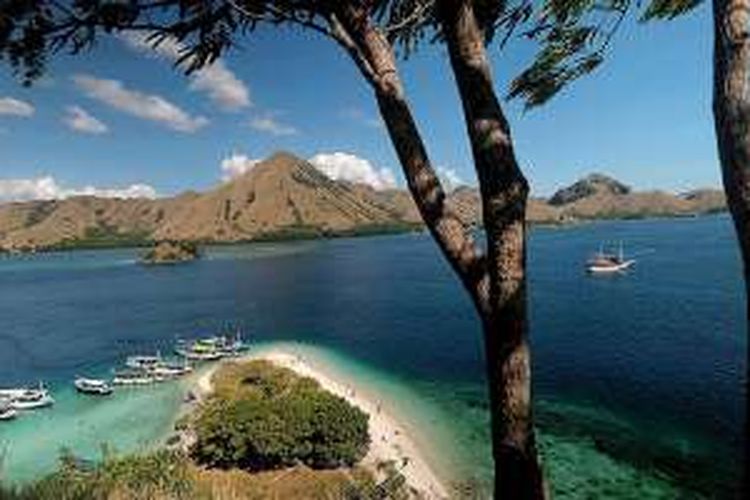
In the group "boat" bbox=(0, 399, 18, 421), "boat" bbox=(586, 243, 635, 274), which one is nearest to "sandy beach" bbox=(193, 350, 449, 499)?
"boat" bbox=(0, 399, 18, 421)

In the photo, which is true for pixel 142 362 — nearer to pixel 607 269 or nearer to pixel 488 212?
pixel 488 212

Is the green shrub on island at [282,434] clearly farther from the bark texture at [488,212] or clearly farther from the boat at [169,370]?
the bark texture at [488,212]

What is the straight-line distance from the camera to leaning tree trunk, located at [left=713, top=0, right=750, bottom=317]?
5.80 m

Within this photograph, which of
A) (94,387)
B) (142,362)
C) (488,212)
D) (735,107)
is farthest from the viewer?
(142,362)

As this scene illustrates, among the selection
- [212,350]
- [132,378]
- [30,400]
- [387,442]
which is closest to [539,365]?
[387,442]

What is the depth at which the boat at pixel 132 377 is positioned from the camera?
8925 centimetres

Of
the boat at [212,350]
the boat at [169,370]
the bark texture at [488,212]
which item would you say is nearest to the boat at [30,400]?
the boat at [169,370]

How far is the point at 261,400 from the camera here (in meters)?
58.0

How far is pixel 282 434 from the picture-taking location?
5234 centimetres

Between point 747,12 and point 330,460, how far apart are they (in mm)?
49324

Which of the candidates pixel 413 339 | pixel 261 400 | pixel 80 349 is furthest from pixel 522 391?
pixel 80 349

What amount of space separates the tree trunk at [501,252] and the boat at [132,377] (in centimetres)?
8672

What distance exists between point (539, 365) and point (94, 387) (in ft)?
154

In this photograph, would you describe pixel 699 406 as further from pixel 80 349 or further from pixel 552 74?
pixel 80 349
